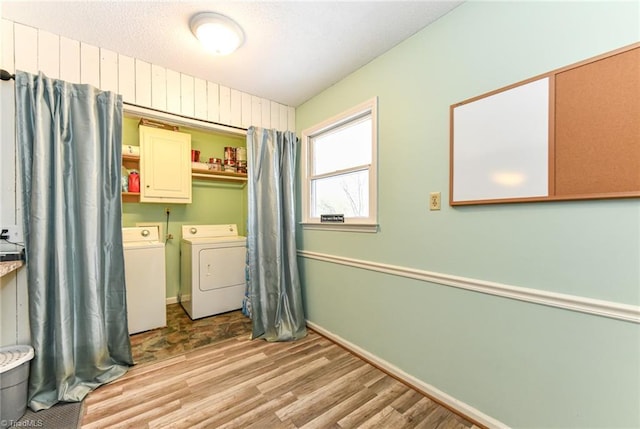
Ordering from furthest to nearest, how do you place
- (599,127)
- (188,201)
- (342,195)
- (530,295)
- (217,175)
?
(217,175), (188,201), (342,195), (530,295), (599,127)

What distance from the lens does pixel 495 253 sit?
137cm

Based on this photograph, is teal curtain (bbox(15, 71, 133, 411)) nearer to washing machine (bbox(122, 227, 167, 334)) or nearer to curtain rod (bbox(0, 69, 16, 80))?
curtain rod (bbox(0, 69, 16, 80))

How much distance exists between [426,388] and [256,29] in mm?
2689

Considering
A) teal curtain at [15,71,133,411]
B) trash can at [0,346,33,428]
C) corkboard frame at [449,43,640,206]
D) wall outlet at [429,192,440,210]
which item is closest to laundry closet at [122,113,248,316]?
teal curtain at [15,71,133,411]

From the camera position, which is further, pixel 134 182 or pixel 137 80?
pixel 134 182

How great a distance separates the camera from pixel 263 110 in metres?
2.69

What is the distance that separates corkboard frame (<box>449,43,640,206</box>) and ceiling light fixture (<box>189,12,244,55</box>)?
175 cm

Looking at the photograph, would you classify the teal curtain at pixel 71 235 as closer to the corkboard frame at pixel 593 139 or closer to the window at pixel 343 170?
the window at pixel 343 170

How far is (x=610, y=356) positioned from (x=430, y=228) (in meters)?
0.93

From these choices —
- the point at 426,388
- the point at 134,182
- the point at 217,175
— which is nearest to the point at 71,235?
the point at 134,182

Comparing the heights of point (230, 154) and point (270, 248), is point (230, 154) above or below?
above

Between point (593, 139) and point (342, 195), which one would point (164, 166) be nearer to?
point (342, 195)

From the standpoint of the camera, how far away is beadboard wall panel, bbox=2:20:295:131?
166 centimetres

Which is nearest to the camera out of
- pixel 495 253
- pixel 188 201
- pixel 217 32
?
pixel 495 253
